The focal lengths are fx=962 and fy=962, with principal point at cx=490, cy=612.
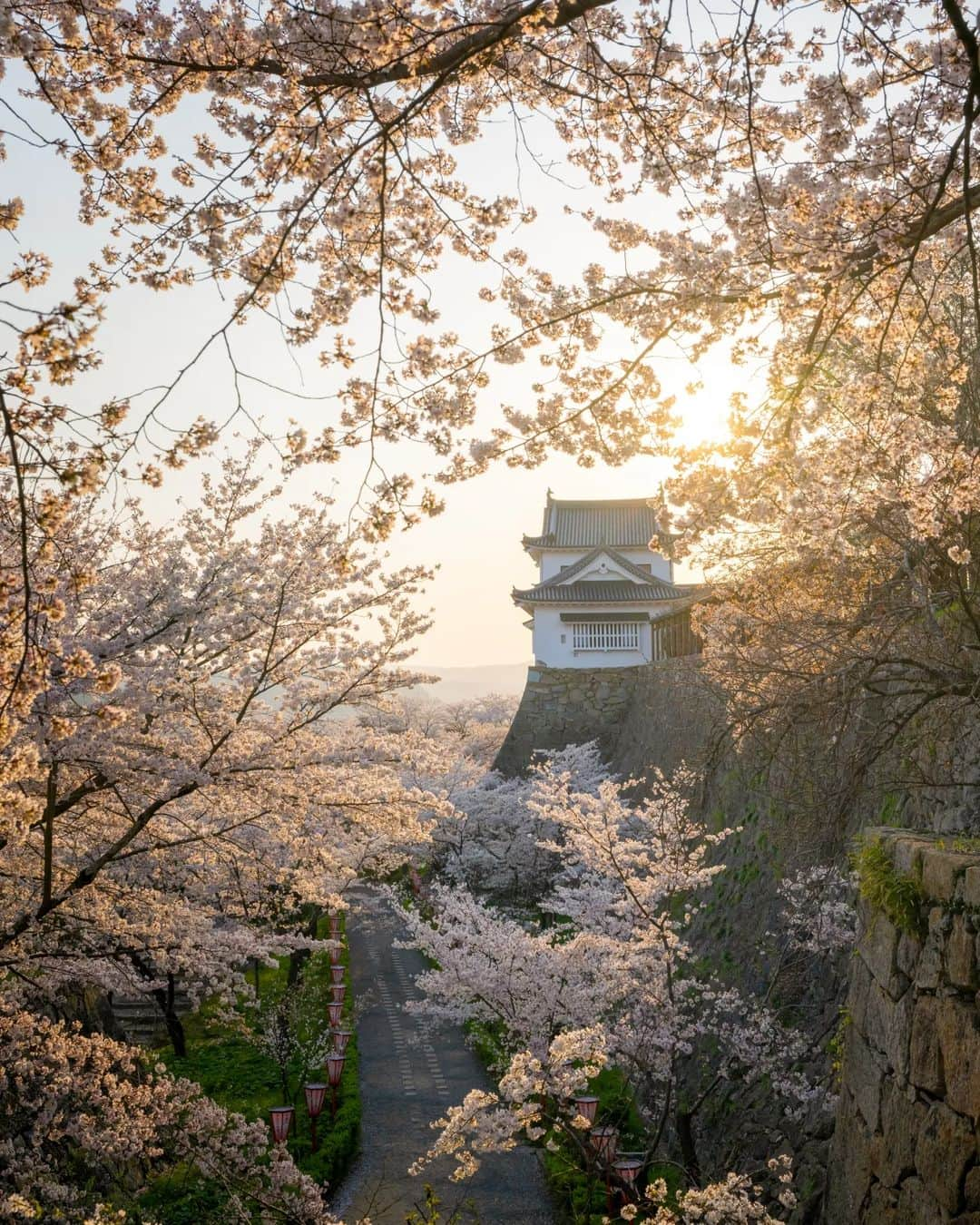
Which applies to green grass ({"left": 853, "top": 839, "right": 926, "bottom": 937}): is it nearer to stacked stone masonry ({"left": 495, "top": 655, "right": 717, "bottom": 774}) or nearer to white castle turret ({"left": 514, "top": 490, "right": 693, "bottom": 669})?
stacked stone masonry ({"left": 495, "top": 655, "right": 717, "bottom": 774})

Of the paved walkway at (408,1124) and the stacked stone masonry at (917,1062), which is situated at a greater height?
the stacked stone masonry at (917,1062)

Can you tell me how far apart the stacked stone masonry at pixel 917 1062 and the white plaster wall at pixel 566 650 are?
888 inches

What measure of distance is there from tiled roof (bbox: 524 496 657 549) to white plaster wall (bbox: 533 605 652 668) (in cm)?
476

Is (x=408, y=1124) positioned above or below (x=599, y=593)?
below

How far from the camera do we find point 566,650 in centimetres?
2969

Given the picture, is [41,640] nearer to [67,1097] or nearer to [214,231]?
[214,231]

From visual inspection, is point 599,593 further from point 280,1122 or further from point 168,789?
point 168,789

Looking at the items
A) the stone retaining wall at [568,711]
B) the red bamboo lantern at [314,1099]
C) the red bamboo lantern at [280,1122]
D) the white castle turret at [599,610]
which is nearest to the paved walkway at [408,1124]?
the red bamboo lantern at [314,1099]

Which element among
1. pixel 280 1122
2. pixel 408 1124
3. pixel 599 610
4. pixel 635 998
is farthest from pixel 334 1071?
pixel 599 610

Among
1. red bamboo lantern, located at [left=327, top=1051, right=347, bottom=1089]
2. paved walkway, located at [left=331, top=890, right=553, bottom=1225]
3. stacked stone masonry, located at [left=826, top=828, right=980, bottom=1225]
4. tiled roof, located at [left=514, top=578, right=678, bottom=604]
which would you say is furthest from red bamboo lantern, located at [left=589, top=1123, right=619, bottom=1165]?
tiled roof, located at [left=514, top=578, right=678, bottom=604]

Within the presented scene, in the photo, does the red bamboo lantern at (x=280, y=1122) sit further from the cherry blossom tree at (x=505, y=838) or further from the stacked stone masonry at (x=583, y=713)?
the stacked stone masonry at (x=583, y=713)

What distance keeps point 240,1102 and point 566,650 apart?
62.7 feet

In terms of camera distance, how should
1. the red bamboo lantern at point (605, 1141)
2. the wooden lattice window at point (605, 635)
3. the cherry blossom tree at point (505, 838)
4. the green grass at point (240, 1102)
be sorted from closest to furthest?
the red bamboo lantern at point (605, 1141) < the green grass at point (240, 1102) < the cherry blossom tree at point (505, 838) < the wooden lattice window at point (605, 635)

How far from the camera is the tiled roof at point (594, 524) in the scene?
34375 millimetres
